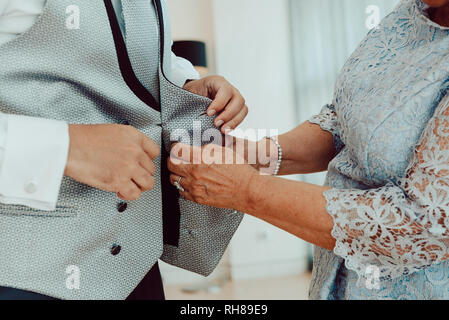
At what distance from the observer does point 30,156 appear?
586 millimetres

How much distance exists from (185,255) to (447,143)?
1.86 feet

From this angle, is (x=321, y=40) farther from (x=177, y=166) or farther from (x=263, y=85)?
(x=177, y=166)

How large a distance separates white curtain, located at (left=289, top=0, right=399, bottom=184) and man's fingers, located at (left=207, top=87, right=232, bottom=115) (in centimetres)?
188

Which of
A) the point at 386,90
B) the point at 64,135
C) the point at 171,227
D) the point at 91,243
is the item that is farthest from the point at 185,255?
the point at 386,90

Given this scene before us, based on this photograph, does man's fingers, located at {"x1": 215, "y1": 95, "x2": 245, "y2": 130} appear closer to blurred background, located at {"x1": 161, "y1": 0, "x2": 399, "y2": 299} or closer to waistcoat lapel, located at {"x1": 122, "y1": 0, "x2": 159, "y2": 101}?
waistcoat lapel, located at {"x1": 122, "y1": 0, "x2": 159, "y2": 101}

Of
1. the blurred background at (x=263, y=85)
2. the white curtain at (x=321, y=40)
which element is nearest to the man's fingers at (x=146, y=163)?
the white curtain at (x=321, y=40)

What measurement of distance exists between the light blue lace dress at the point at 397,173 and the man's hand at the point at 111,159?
35cm

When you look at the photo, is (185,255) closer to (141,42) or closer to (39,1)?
(141,42)

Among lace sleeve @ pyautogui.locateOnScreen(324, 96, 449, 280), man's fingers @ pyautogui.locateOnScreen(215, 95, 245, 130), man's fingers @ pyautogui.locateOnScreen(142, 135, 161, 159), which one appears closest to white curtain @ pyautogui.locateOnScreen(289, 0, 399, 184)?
man's fingers @ pyautogui.locateOnScreen(215, 95, 245, 130)

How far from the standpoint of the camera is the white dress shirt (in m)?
0.57

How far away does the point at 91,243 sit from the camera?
0.71 metres

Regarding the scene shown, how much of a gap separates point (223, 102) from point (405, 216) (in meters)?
0.41

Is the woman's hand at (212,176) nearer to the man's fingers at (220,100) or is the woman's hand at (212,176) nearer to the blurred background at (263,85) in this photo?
the man's fingers at (220,100)

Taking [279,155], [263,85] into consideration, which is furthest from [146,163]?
[263,85]
